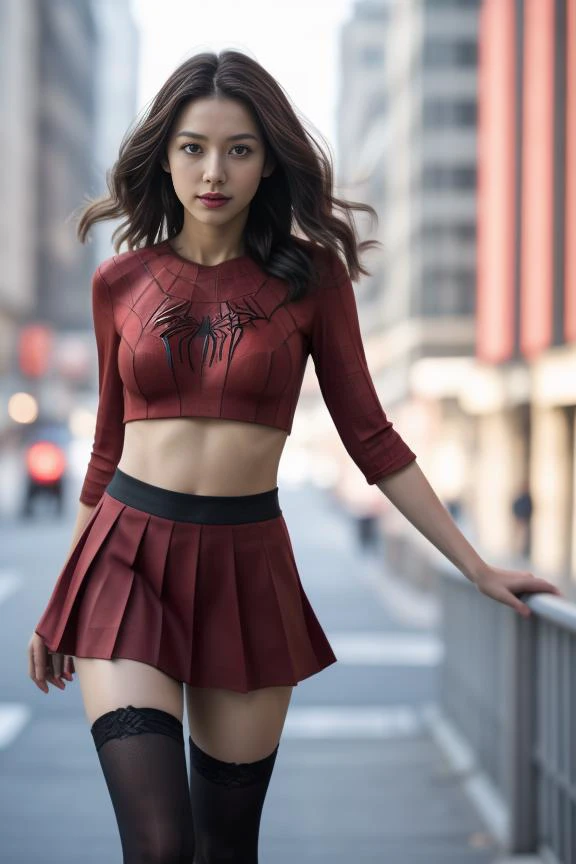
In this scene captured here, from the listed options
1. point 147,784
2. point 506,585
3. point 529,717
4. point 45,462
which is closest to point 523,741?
point 529,717

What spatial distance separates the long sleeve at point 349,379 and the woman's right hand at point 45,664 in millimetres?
817

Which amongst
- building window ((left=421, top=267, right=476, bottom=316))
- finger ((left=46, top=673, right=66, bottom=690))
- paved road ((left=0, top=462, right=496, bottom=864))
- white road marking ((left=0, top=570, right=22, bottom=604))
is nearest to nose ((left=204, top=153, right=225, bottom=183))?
finger ((left=46, top=673, right=66, bottom=690))

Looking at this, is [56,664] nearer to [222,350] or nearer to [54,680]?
[54,680]

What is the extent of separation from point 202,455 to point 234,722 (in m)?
0.58

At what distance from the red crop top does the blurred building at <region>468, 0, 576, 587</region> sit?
898 inches

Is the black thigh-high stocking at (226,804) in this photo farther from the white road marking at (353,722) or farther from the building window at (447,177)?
the building window at (447,177)

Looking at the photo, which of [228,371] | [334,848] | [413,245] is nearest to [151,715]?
[228,371]

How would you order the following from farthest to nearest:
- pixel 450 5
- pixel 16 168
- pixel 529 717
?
pixel 16 168, pixel 450 5, pixel 529 717

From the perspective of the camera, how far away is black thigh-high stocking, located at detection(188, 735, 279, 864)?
117 inches

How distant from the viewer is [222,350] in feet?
9.80

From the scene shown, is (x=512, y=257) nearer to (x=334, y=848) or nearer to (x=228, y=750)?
(x=334, y=848)

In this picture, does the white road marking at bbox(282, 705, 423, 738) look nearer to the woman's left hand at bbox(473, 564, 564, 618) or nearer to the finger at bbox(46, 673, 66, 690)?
the woman's left hand at bbox(473, 564, 564, 618)

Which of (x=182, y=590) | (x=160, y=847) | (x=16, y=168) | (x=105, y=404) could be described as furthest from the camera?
(x=16, y=168)

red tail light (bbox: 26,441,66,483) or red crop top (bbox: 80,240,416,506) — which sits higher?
red crop top (bbox: 80,240,416,506)
